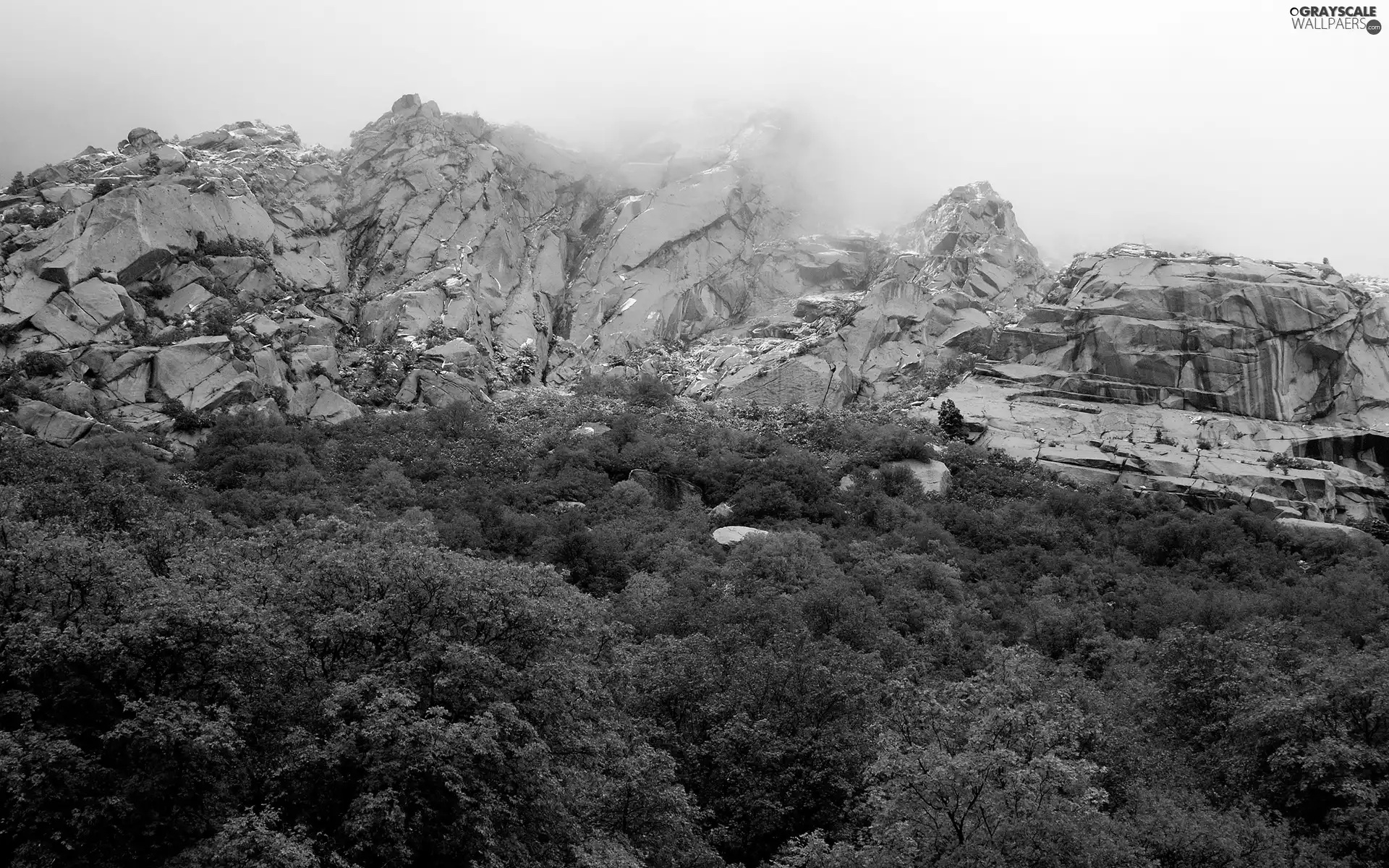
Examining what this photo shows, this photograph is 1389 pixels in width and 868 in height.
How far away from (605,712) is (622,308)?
253ft

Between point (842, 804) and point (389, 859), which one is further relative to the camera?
point (842, 804)

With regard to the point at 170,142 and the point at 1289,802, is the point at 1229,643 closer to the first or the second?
the point at 1289,802

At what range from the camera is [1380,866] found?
20312 mm

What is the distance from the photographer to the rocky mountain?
69.1 metres

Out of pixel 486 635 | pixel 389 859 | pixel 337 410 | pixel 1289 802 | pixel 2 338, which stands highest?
pixel 486 635

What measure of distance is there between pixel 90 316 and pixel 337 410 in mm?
16694

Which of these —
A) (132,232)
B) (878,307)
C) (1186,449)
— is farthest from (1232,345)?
(132,232)

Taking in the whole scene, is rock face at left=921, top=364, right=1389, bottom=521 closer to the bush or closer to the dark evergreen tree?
the dark evergreen tree

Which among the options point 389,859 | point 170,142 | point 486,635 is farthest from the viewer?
point 170,142

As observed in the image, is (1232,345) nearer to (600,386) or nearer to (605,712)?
(600,386)

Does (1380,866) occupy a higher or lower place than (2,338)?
higher

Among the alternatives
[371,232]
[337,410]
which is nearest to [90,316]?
[337,410]

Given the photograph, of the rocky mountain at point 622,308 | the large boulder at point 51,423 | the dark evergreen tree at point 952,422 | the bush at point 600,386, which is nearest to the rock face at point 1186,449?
the rocky mountain at point 622,308

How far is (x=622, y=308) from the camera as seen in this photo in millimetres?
98312
